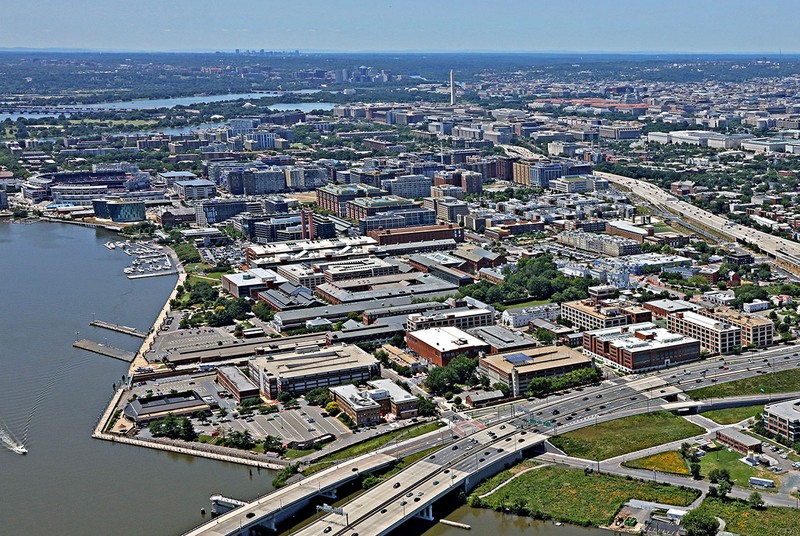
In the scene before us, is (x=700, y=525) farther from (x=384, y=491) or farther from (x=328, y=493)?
(x=328, y=493)

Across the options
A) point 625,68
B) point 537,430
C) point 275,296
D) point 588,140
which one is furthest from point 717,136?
point 625,68

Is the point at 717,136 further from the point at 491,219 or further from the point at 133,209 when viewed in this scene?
the point at 133,209

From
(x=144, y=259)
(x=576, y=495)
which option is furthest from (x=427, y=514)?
(x=144, y=259)

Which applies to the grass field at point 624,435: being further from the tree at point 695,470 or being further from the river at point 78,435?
the river at point 78,435

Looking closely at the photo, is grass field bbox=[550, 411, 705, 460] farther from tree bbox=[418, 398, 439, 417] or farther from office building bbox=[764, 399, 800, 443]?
tree bbox=[418, 398, 439, 417]

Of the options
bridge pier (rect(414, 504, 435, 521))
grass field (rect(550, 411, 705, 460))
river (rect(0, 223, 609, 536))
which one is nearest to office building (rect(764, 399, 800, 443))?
grass field (rect(550, 411, 705, 460))

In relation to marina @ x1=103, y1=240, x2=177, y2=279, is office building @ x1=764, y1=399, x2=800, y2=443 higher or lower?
higher
